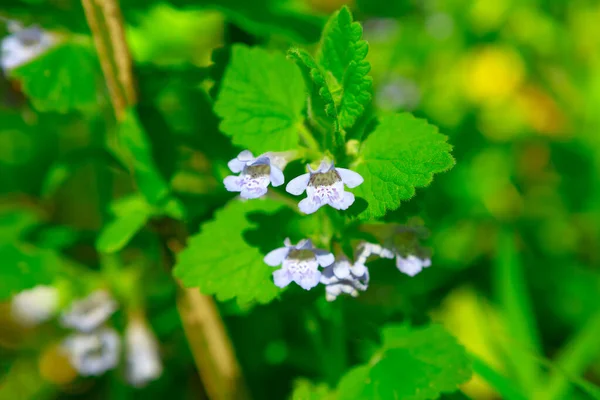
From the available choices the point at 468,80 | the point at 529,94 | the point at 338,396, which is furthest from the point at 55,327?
the point at 529,94

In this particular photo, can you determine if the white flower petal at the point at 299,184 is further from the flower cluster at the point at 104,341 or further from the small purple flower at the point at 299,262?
the flower cluster at the point at 104,341

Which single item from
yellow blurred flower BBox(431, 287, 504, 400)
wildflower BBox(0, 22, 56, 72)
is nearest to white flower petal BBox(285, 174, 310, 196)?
wildflower BBox(0, 22, 56, 72)

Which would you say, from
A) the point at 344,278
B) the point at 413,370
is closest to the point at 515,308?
the point at 413,370

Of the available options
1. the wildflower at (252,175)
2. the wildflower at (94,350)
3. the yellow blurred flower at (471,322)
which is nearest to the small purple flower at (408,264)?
the wildflower at (252,175)

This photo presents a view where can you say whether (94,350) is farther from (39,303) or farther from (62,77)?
(62,77)

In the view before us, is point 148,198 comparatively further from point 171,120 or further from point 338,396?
point 338,396

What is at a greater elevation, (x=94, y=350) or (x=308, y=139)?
(x=308, y=139)

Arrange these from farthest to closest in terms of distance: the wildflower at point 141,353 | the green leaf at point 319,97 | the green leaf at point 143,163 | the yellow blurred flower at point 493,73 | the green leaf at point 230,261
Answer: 1. the yellow blurred flower at point 493,73
2. the wildflower at point 141,353
3. the green leaf at point 143,163
4. the green leaf at point 230,261
5. the green leaf at point 319,97
